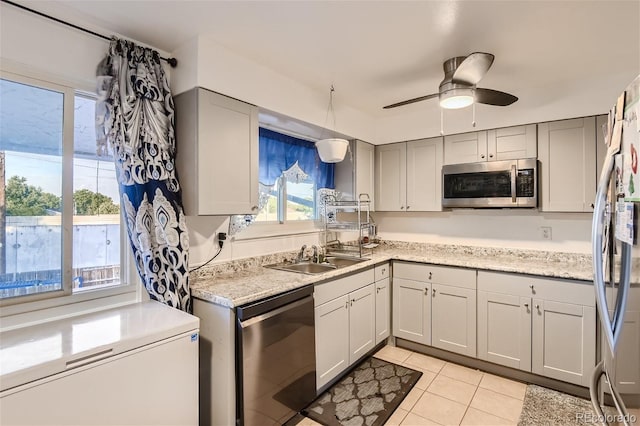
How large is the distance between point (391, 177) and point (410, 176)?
22cm

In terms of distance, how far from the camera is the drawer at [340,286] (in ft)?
7.54

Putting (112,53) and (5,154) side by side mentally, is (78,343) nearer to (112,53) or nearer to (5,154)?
(5,154)

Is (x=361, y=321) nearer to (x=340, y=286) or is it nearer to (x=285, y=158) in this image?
(x=340, y=286)

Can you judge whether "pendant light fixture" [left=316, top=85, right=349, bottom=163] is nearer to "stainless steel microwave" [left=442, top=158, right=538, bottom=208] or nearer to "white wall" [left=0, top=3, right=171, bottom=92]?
"stainless steel microwave" [left=442, top=158, right=538, bottom=208]

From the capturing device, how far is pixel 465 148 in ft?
10.4

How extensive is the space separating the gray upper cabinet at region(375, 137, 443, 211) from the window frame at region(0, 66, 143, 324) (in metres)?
2.64

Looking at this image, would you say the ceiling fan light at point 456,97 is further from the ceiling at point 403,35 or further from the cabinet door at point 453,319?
the cabinet door at point 453,319

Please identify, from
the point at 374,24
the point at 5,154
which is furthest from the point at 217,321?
the point at 374,24

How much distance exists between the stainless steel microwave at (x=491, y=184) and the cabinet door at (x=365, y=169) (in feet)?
2.58

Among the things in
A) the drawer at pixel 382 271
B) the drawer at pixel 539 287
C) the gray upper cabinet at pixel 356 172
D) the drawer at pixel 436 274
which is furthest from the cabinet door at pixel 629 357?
the gray upper cabinet at pixel 356 172

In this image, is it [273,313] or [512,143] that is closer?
[273,313]

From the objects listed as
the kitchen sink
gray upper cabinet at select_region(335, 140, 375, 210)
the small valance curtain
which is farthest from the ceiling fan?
the kitchen sink

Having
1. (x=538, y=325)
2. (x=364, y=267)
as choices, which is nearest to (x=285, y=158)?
(x=364, y=267)

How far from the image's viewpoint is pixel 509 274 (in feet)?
8.53
